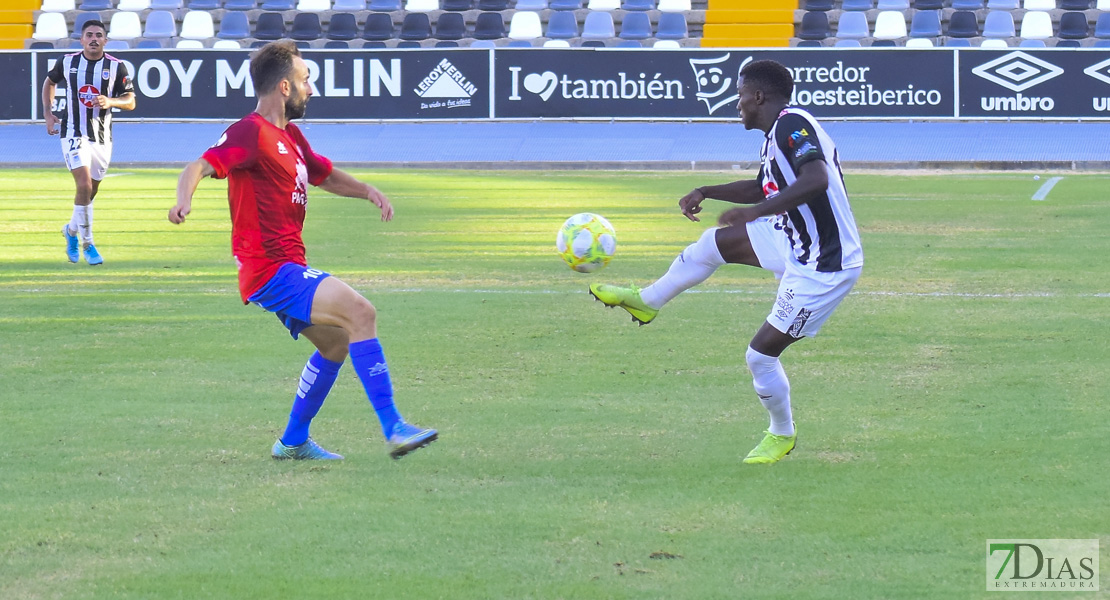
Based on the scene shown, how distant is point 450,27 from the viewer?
30203 mm

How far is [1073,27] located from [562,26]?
35.1 feet

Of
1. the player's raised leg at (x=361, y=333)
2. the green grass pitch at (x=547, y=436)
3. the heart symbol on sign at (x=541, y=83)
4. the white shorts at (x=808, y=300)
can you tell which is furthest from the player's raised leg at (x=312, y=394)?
the heart symbol on sign at (x=541, y=83)

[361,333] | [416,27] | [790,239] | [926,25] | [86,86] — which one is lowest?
[416,27]

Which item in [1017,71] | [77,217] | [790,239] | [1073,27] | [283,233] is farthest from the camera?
[1073,27]

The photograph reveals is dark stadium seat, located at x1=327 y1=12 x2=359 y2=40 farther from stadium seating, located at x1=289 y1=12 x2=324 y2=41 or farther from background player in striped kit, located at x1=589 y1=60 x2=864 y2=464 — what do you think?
background player in striped kit, located at x1=589 y1=60 x2=864 y2=464

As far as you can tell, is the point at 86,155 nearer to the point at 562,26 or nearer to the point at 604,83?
the point at 604,83

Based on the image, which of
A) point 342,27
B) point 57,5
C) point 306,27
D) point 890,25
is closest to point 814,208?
point 890,25

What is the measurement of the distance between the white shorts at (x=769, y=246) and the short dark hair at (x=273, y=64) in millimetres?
2331

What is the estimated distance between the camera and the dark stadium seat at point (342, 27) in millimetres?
30484

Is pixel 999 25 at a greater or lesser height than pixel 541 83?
greater

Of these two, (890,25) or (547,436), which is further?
(890,25)

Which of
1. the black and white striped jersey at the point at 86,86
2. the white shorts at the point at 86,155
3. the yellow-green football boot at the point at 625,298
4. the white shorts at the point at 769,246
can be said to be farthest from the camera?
the white shorts at the point at 86,155

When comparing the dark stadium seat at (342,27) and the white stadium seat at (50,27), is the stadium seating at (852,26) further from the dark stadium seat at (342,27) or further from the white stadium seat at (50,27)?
the white stadium seat at (50,27)

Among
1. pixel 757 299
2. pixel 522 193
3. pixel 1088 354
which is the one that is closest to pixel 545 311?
pixel 757 299
